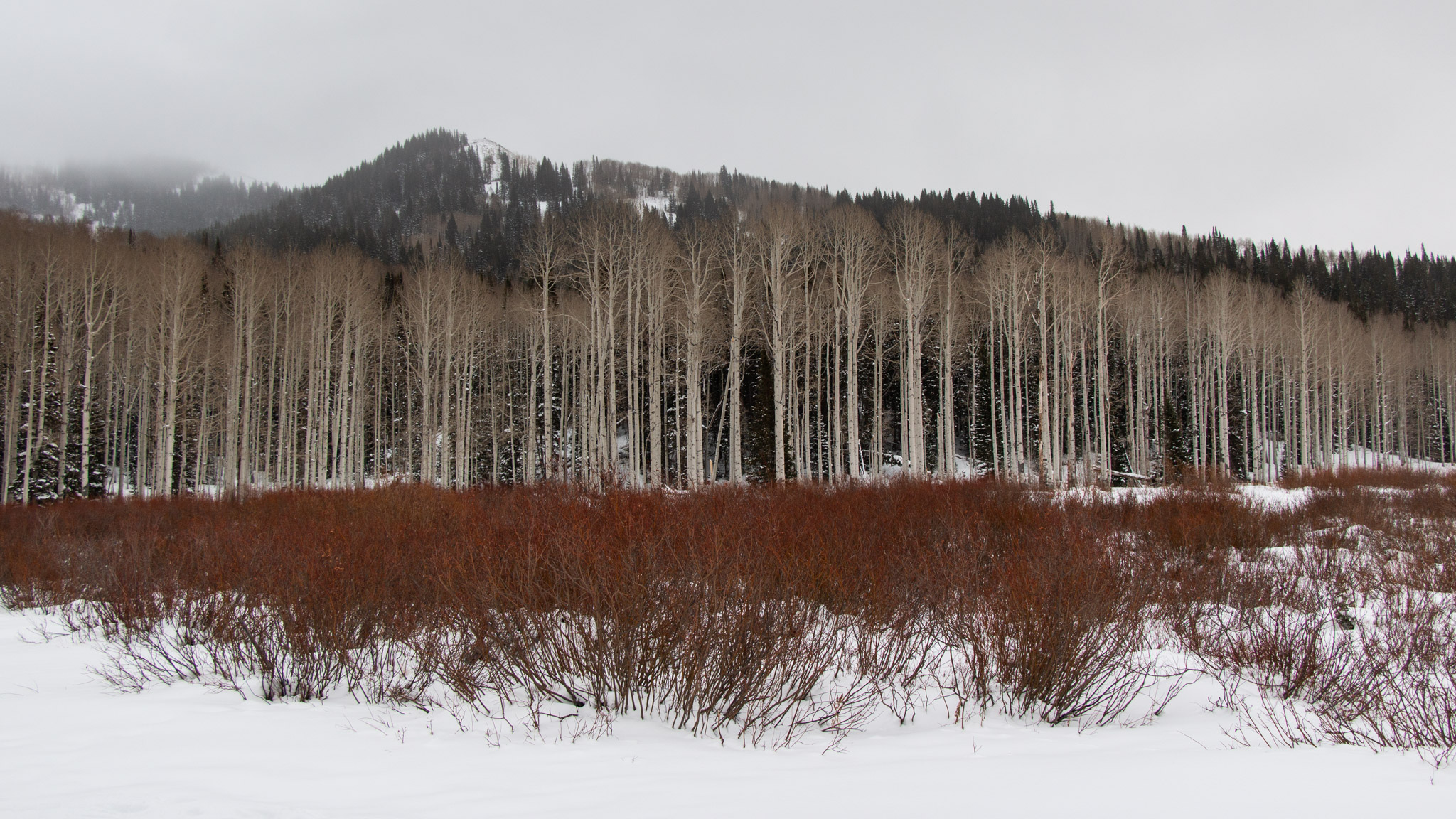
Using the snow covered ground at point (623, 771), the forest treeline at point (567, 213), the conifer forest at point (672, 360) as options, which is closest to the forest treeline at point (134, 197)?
the forest treeline at point (567, 213)

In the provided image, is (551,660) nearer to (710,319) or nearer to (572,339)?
(710,319)

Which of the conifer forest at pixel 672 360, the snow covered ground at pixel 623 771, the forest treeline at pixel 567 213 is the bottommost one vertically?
the snow covered ground at pixel 623 771

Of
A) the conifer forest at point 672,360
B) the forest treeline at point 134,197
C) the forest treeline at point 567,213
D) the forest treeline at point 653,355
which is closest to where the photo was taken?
the forest treeline at point 653,355

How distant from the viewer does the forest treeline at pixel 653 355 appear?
70.9ft

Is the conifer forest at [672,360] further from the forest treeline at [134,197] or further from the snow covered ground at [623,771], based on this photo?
the forest treeline at [134,197]

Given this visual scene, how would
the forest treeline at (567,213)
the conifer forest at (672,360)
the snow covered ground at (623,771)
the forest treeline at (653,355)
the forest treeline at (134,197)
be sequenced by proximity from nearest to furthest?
1. the snow covered ground at (623,771)
2. the forest treeline at (653,355)
3. the conifer forest at (672,360)
4. the forest treeline at (567,213)
5. the forest treeline at (134,197)

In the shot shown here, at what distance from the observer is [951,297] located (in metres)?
26.1

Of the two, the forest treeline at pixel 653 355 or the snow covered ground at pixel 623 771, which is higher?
the forest treeline at pixel 653 355

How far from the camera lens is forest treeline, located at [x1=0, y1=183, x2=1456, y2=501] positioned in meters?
21.6

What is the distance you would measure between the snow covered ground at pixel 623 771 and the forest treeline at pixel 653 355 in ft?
22.9

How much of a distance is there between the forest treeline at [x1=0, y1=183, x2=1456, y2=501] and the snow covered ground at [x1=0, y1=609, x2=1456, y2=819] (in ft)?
22.9

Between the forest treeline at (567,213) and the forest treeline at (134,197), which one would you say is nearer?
the forest treeline at (567,213)

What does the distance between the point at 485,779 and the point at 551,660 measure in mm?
1011

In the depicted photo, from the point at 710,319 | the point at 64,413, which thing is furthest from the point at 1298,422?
the point at 64,413
